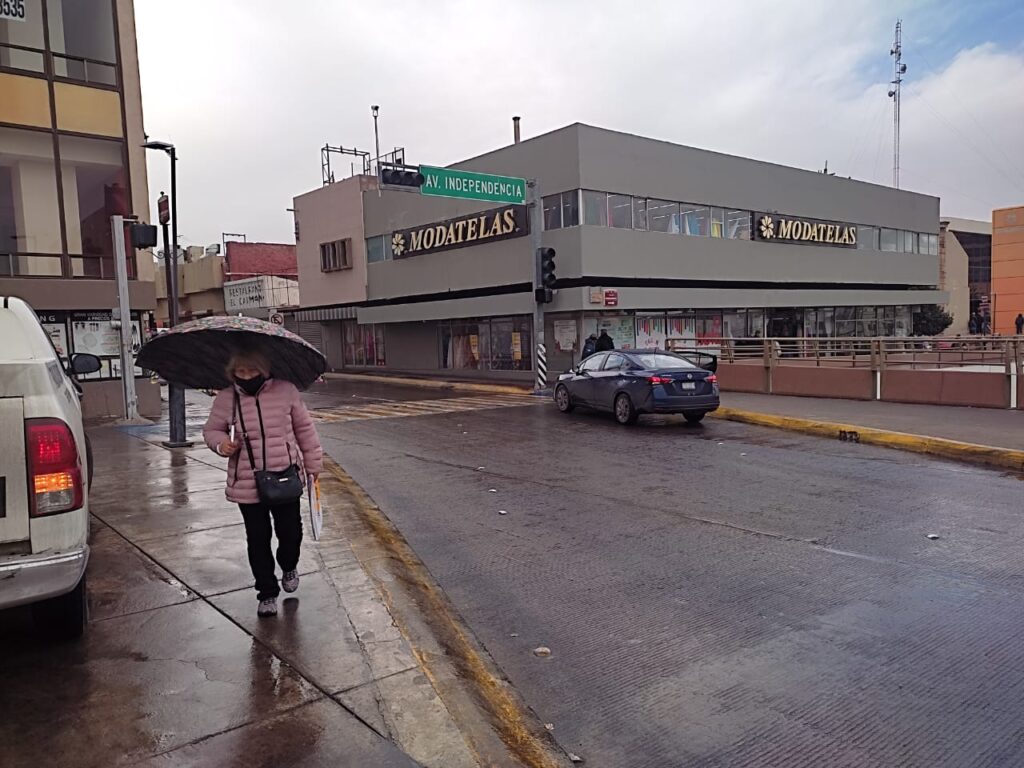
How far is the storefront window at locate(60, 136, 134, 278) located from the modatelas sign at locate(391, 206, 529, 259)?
12856mm

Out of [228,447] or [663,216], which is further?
[663,216]

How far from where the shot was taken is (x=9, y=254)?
17453mm

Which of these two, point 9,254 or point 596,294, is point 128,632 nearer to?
point 9,254

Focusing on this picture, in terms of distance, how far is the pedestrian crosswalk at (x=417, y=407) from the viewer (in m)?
18.5

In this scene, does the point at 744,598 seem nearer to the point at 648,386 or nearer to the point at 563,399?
the point at 648,386

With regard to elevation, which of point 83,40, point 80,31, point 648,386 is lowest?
point 648,386

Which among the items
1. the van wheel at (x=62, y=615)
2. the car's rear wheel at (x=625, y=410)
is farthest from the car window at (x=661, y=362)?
the van wheel at (x=62, y=615)

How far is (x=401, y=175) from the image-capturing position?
18.9 meters

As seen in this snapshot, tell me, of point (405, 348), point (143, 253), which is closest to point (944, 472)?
point (143, 253)

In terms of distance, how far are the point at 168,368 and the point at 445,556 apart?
272cm

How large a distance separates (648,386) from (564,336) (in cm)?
1260

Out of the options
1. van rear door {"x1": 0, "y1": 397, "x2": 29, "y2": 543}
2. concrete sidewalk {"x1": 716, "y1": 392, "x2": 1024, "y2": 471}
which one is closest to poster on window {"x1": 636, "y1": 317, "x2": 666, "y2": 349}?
concrete sidewalk {"x1": 716, "y1": 392, "x2": 1024, "y2": 471}

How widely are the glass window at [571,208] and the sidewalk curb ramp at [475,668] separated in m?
20.0

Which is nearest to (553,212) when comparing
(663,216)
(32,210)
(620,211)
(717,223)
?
(620,211)
